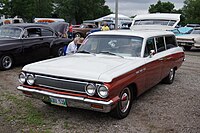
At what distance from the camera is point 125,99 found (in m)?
4.88

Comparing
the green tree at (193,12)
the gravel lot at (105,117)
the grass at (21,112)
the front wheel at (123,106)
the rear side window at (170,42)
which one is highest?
the green tree at (193,12)

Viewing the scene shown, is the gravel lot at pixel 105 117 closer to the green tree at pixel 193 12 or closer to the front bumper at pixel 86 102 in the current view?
the front bumper at pixel 86 102

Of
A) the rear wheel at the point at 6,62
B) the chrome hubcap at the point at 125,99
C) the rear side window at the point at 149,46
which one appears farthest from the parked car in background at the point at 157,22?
the chrome hubcap at the point at 125,99

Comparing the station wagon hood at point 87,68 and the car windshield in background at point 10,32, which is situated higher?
the car windshield in background at point 10,32

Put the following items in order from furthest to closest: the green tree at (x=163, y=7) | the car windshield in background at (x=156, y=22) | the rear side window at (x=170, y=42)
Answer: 1. the green tree at (x=163, y=7)
2. the car windshield in background at (x=156, y=22)
3. the rear side window at (x=170, y=42)

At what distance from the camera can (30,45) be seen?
382 inches

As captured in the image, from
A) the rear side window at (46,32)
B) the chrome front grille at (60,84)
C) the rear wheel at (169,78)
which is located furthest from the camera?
the rear side window at (46,32)

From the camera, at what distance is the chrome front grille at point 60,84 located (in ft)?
14.1

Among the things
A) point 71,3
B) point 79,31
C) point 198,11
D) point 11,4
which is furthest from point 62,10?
point 79,31

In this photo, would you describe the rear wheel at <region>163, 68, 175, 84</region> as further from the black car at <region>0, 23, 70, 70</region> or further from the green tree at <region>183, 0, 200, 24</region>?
the green tree at <region>183, 0, 200, 24</region>

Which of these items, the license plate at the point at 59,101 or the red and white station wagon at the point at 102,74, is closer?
the red and white station wagon at the point at 102,74

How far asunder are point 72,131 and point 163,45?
146 inches

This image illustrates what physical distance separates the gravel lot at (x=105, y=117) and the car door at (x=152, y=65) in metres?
0.50

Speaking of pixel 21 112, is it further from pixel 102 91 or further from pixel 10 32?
pixel 10 32
